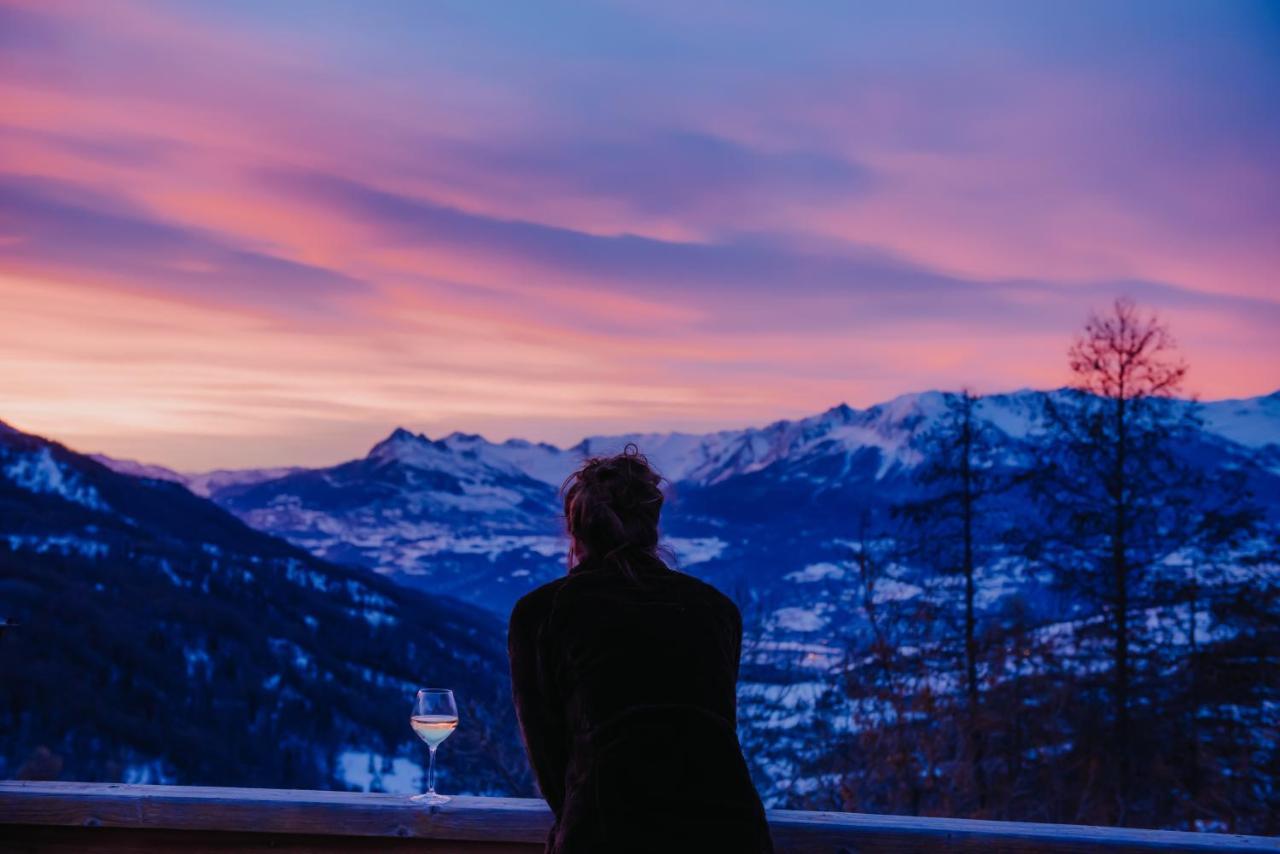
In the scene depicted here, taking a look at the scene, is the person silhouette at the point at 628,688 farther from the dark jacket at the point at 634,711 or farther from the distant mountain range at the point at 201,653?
the distant mountain range at the point at 201,653

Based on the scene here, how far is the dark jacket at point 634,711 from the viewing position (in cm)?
224

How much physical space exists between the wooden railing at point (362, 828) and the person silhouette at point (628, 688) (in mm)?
421

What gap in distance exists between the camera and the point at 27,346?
1919cm

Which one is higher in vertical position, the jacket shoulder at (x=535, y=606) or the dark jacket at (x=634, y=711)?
the jacket shoulder at (x=535, y=606)

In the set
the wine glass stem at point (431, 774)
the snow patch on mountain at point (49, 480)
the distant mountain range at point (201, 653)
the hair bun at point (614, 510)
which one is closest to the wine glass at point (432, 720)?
the wine glass stem at point (431, 774)

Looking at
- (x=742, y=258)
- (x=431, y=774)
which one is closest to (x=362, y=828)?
(x=431, y=774)

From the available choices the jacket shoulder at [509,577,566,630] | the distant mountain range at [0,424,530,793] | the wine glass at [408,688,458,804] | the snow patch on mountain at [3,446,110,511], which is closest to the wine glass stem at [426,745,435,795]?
the wine glass at [408,688,458,804]

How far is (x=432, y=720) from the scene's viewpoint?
2945mm

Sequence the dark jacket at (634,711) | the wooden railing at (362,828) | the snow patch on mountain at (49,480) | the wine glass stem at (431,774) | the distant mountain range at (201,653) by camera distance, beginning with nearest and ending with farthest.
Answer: the dark jacket at (634,711)
the wooden railing at (362,828)
the wine glass stem at (431,774)
the distant mountain range at (201,653)
the snow patch on mountain at (49,480)

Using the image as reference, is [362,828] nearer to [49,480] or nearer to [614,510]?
[614,510]

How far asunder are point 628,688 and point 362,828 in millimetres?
900

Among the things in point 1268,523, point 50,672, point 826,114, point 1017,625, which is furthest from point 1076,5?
point 50,672

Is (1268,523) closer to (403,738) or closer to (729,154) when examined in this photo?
(729,154)

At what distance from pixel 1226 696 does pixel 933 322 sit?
3788 centimetres
